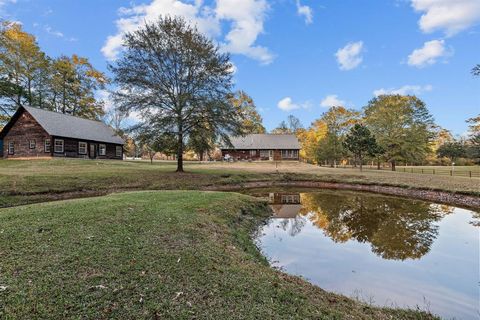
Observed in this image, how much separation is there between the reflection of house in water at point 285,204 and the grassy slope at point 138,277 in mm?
8055

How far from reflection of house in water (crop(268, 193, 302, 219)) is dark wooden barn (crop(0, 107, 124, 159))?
26.2m

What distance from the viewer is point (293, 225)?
13.0 metres

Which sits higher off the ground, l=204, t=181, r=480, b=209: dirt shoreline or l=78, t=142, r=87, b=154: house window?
l=78, t=142, r=87, b=154: house window

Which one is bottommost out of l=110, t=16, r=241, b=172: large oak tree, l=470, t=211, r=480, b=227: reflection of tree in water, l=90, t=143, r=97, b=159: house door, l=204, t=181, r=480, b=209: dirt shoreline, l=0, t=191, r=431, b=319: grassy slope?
l=470, t=211, r=480, b=227: reflection of tree in water

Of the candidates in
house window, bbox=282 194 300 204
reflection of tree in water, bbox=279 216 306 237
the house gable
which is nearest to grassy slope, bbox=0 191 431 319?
reflection of tree in water, bbox=279 216 306 237

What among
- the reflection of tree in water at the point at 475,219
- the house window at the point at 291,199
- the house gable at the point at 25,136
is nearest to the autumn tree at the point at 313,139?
the house window at the point at 291,199

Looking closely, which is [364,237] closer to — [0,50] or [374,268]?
[374,268]

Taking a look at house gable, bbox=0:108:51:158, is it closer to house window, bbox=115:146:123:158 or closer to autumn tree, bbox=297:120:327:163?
house window, bbox=115:146:123:158

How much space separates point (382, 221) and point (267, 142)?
134 ft

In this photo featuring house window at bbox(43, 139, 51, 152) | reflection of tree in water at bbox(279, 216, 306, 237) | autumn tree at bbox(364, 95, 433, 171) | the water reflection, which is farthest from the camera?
autumn tree at bbox(364, 95, 433, 171)

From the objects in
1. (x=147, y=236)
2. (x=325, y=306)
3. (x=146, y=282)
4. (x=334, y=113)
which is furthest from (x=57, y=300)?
(x=334, y=113)

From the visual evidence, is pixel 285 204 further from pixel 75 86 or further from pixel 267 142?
pixel 75 86

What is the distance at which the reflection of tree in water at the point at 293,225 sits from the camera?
469 inches

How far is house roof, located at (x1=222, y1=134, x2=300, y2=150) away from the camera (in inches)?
2085
